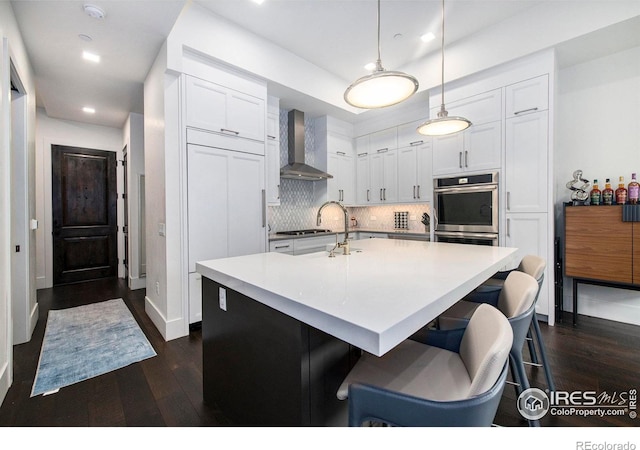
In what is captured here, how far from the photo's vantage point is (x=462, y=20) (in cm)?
307

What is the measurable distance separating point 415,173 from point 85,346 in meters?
4.41

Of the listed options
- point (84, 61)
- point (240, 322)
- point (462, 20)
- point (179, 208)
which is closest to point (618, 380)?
point (240, 322)

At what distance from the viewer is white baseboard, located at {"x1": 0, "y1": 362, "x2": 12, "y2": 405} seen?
71.4 inches

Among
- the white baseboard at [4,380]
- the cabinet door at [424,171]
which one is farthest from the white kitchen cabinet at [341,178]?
the white baseboard at [4,380]

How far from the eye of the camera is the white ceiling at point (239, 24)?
7.63 ft

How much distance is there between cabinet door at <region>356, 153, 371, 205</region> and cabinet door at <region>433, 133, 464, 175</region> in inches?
54.9

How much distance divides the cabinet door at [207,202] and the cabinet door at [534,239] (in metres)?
3.19

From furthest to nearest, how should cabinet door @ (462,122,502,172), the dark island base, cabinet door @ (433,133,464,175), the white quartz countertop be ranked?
cabinet door @ (433,133,464,175) → cabinet door @ (462,122,502,172) → the dark island base → the white quartz countertop

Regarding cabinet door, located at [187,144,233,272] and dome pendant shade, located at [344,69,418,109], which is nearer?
dome pendant shade, located at [344,69,418,109]

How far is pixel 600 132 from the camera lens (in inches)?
123

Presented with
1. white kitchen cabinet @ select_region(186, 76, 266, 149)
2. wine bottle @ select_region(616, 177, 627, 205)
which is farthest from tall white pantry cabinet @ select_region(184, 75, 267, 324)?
wine bottle @ select_region(616, 177, 627, 205)

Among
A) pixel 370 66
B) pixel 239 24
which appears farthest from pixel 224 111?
pixel 370 66

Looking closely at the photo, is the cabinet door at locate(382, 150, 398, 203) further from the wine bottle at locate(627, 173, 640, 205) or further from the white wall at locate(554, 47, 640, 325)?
the wine bottle at locate(627, 173, 640, 205)

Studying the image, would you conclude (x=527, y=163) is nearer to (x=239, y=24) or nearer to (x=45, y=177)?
(x=239, y=24)
